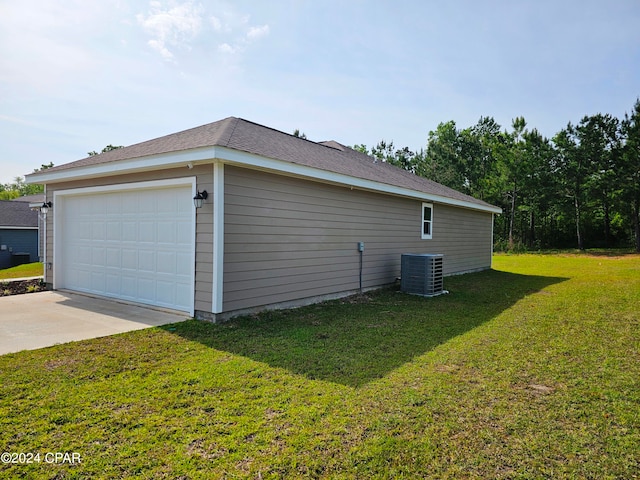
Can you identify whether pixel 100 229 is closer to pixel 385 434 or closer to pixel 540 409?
pixel 385 434

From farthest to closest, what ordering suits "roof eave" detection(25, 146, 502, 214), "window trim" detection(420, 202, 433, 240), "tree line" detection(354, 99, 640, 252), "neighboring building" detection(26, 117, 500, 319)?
"tree line" detection(354, 99, 640, 252) → "window trim" detection(420, 202, 433, 240) → "neighboring building" detection(26, 117, 500, 319) → "roof eave" detection(25, 146, 502, 214)

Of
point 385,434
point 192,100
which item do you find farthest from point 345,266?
point 192,100

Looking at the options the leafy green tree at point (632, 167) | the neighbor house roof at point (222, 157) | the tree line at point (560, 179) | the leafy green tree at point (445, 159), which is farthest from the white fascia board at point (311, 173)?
the leafy green tree at point (445, 159)

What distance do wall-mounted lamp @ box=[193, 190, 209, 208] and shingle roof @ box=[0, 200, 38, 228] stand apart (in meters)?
20.9

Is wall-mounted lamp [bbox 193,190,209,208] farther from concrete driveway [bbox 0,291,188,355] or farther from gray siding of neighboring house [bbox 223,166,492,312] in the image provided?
concrete driveway [bbox 0,291,188,355]

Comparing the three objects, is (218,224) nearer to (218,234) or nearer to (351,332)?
(218,234)

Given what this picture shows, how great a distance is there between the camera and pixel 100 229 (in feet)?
23.7

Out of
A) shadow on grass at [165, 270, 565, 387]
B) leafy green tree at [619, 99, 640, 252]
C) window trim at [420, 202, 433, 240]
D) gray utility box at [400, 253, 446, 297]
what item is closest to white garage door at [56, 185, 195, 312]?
shadow on grass at [165, 270, 565, 387]

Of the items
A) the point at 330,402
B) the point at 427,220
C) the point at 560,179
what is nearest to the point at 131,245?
the point at 330,402

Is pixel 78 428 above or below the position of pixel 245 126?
below

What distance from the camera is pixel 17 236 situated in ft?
68.8

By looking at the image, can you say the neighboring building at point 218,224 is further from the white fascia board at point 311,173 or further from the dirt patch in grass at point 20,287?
the dirt patch in grass at point 20,287

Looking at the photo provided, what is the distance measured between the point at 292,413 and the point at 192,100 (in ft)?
30.5

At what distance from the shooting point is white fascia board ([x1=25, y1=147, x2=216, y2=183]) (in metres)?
5.25
